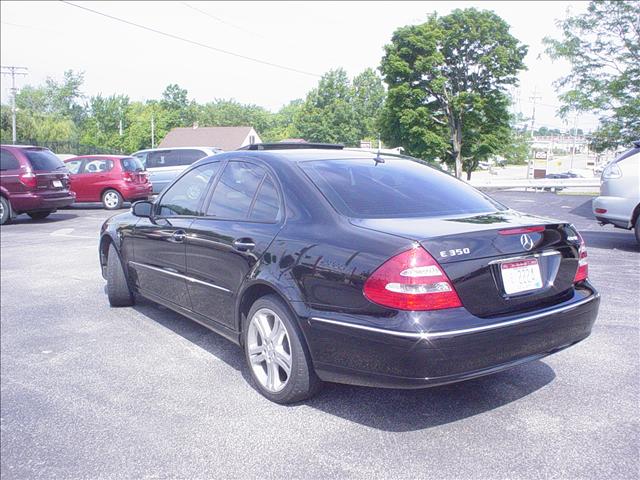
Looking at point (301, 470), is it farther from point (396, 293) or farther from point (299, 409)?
point (396, 293)

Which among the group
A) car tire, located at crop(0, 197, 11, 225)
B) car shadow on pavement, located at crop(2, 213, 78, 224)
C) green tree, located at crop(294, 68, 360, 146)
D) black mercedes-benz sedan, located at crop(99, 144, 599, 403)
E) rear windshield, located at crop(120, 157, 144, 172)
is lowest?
car shadow on pavement, located at crop(2, 213, 78, 224)

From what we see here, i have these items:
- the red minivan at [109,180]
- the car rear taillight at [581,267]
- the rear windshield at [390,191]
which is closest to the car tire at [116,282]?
the rear windshield at [390,191]

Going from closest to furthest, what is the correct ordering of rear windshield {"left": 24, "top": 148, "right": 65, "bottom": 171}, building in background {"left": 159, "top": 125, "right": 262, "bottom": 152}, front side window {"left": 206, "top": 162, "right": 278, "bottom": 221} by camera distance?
front side window {"left": 206, "top": 162, "right": 278, "bottom": 221}, rear windshield {"left": 24, "top": 148, "right": 65, "bottom": 171}, building in background {"left": 159, "top": 125, "right": 262, "bottom": 152}

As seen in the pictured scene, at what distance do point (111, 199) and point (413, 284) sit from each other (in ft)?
52.9

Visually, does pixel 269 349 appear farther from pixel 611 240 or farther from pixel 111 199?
pixel 111 199

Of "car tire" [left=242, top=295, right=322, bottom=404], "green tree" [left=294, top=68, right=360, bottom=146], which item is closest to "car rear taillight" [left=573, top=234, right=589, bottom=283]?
"car tire" [left=242, top=295, right=322, bottom=404]

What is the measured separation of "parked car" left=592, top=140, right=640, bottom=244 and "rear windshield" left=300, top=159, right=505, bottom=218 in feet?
18.1

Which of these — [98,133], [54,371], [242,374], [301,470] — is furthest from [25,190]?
[98,133]

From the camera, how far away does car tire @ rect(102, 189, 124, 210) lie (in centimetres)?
1744

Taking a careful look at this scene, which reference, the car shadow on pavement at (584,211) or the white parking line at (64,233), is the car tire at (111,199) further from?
the car shadow on pavement at (584,211)

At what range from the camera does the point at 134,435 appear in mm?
3289

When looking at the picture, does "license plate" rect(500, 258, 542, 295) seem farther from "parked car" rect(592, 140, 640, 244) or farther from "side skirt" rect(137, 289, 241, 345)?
"parked car" rect(592, 140, 640, 244)

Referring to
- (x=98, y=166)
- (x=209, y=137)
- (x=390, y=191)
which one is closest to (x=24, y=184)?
(x=98, y=166)

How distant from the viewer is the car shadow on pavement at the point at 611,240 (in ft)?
30.8
